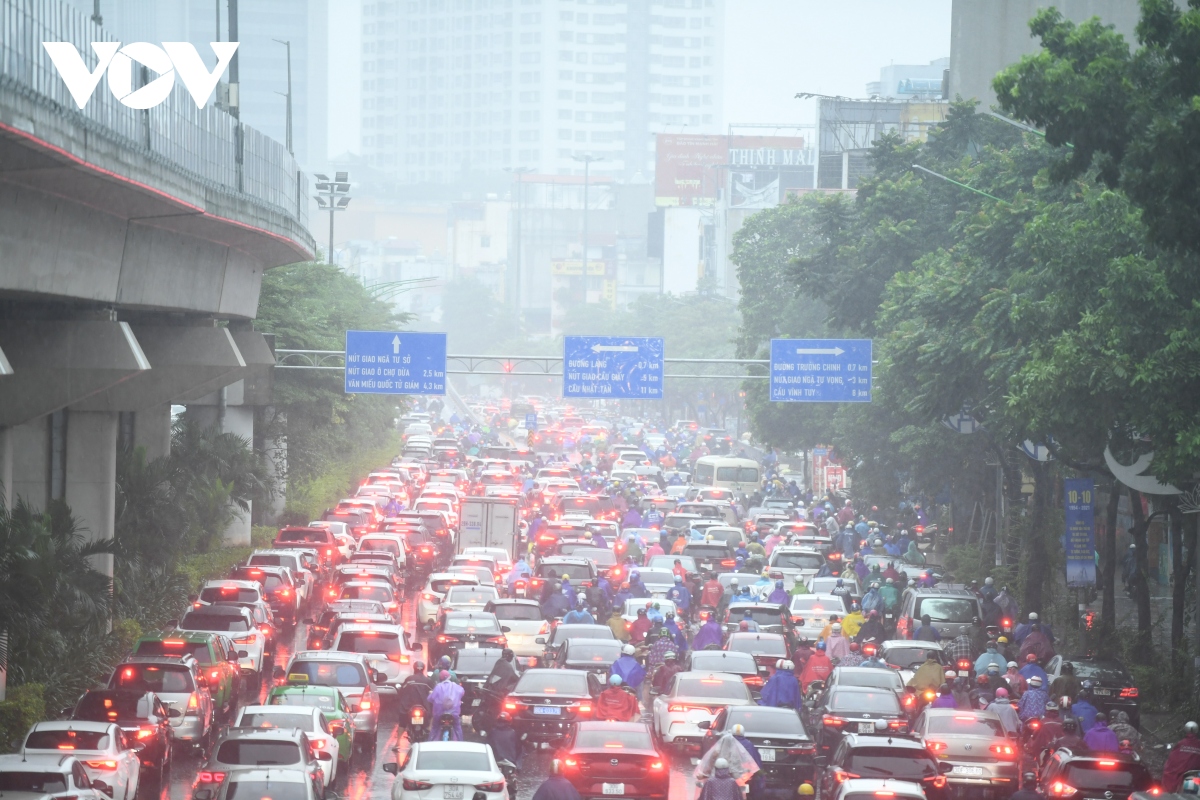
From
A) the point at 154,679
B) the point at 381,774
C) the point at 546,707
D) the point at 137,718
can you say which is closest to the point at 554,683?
the point at 546,707

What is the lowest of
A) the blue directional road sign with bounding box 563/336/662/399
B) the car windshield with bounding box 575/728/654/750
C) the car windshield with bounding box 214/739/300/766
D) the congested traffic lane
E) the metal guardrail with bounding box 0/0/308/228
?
the congested traffic lane

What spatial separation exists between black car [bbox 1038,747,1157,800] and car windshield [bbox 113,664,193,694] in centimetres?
991

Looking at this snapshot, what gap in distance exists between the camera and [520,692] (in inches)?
898

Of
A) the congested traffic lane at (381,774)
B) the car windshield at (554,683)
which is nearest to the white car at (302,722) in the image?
the congested traffic lane at (381,774)

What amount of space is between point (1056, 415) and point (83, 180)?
13589mm

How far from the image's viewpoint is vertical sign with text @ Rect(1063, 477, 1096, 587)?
108ft

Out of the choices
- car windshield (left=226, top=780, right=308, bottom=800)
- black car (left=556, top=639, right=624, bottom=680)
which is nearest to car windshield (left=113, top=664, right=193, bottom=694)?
car windshield (left=226, top=780, right=308, bottom=800)

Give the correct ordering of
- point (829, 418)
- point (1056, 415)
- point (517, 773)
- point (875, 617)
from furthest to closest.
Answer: point (829, 418)
point (875, 617)
point (1056, 415)
point (517, 773)

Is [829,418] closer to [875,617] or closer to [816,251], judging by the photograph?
[816,251]

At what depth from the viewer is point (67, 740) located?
17797mm

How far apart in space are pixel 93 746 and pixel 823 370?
34.1 m

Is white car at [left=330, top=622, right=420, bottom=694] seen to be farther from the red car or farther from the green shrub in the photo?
the red car

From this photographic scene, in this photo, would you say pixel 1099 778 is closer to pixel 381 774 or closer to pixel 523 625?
pixel 381 774

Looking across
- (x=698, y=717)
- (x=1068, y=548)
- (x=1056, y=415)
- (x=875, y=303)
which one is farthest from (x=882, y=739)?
(x=875, y=303)
